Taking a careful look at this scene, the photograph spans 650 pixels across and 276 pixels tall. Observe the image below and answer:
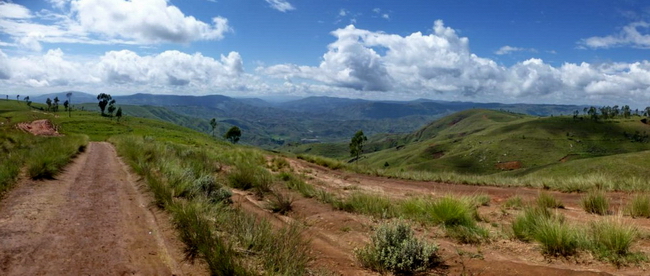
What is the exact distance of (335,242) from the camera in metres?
8.63

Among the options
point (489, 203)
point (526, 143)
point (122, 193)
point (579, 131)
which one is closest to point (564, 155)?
point (526, 143)

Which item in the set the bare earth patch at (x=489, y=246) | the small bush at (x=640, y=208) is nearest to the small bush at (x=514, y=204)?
the bare earth patch at (x=489, y=246)

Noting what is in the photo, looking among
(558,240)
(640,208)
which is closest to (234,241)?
(558,240)

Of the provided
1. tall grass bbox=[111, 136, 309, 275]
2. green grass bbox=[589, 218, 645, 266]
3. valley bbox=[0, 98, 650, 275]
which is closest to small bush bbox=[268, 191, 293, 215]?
valley bbox=[0, 98, 650, 275]

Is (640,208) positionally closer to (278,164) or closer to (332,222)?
(332,222)

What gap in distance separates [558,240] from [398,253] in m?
3.19

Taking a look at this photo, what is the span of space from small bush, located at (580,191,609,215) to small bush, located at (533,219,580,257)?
16.6 feet

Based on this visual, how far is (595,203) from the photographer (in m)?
11.2

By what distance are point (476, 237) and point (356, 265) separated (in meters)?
3.15

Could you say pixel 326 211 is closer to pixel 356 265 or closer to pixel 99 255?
pixel 356 265

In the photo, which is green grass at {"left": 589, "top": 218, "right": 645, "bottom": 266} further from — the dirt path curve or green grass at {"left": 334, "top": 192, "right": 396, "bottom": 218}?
the dirt path curve

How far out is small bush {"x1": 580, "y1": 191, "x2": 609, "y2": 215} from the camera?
10950mm

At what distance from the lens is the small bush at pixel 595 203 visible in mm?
10950

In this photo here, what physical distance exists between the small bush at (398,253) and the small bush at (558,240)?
222 cm
